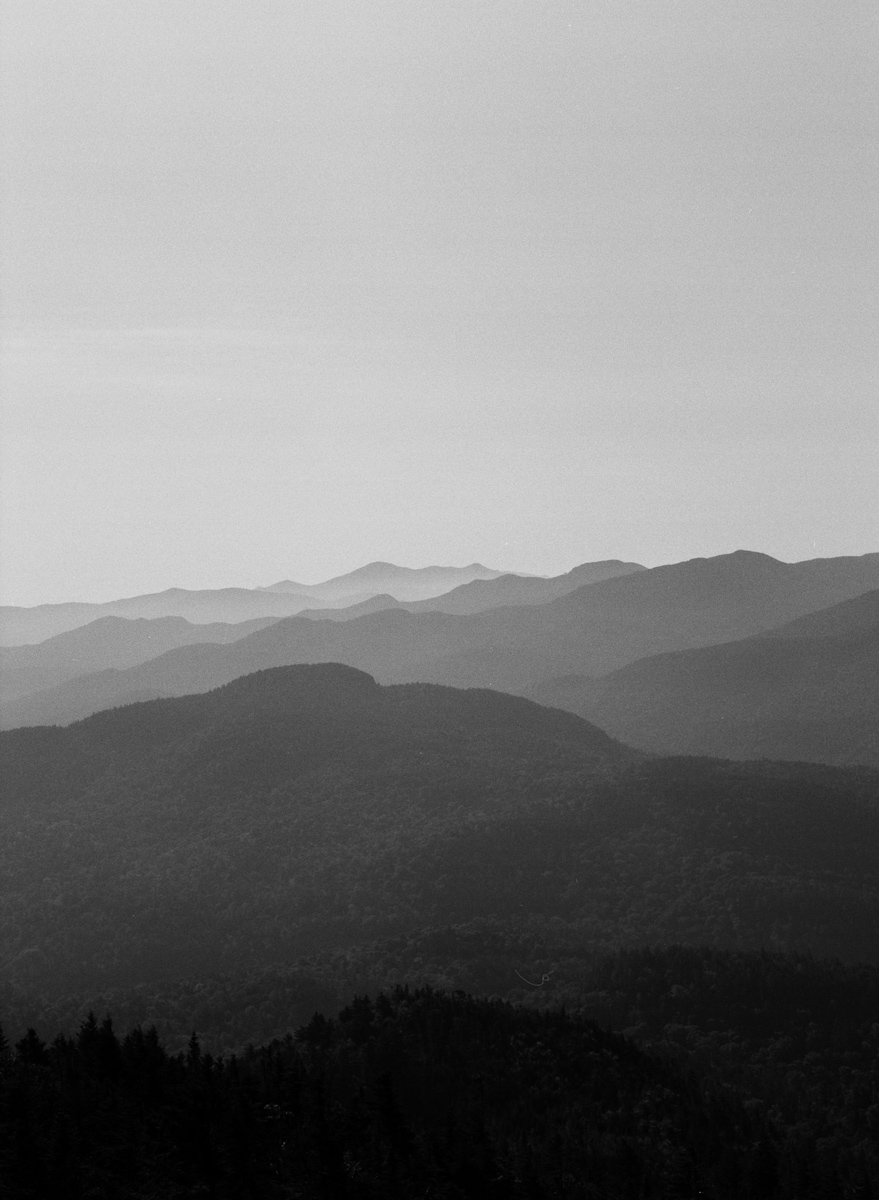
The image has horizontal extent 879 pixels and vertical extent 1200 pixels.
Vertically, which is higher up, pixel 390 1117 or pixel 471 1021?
pixel 390 1117

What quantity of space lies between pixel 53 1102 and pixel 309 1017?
211 ft

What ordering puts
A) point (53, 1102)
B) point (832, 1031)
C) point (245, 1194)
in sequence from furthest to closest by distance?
point (832, 1031)
point (53, 1102)
point (245, 1194)

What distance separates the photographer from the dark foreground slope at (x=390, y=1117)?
213ft

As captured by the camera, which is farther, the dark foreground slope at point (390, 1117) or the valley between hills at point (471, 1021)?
the valley between hills at point (471, 1021)

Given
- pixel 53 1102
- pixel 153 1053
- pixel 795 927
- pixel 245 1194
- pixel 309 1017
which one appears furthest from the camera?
pixel 795 927

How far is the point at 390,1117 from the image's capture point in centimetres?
A: 7788

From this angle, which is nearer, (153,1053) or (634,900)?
→ (153,1053)

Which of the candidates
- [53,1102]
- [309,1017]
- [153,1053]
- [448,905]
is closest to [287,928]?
[448,905]

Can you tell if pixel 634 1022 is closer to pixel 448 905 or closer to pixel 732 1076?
pixel 732 1076

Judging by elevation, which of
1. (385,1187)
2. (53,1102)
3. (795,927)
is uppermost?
(53,1102)

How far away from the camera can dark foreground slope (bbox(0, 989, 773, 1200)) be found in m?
65.1

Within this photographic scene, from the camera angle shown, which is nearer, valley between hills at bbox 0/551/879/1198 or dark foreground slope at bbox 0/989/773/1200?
dark foreground slope at bbox 0/989/773/1200

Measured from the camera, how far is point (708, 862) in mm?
190000

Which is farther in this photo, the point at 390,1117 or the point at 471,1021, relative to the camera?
the point at 471,1021
